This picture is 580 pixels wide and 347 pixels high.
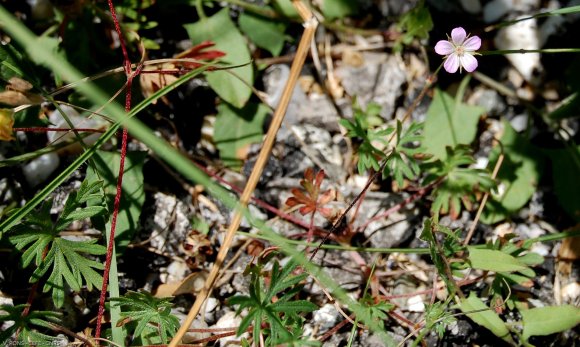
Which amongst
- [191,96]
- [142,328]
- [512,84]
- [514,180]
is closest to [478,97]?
[512,84]

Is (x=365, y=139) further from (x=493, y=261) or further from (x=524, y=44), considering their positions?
(x=524, y=44)

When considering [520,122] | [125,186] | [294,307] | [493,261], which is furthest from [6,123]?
[520,122]

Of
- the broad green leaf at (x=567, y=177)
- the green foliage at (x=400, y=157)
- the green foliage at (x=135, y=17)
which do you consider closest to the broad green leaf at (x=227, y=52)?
the green foliage at (x=135, y=17)

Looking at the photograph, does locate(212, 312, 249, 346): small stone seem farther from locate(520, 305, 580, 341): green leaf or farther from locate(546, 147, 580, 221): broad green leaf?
locate(546, 147, 580, 221): broad green leaf

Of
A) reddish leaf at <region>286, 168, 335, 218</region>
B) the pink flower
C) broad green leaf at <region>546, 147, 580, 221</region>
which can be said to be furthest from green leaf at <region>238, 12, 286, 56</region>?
broad green leaf at <region>546, 147, 580, 221</region>

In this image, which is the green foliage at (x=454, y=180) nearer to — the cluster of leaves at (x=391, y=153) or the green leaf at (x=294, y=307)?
the cluster of leaves at (x=391, y=153)
